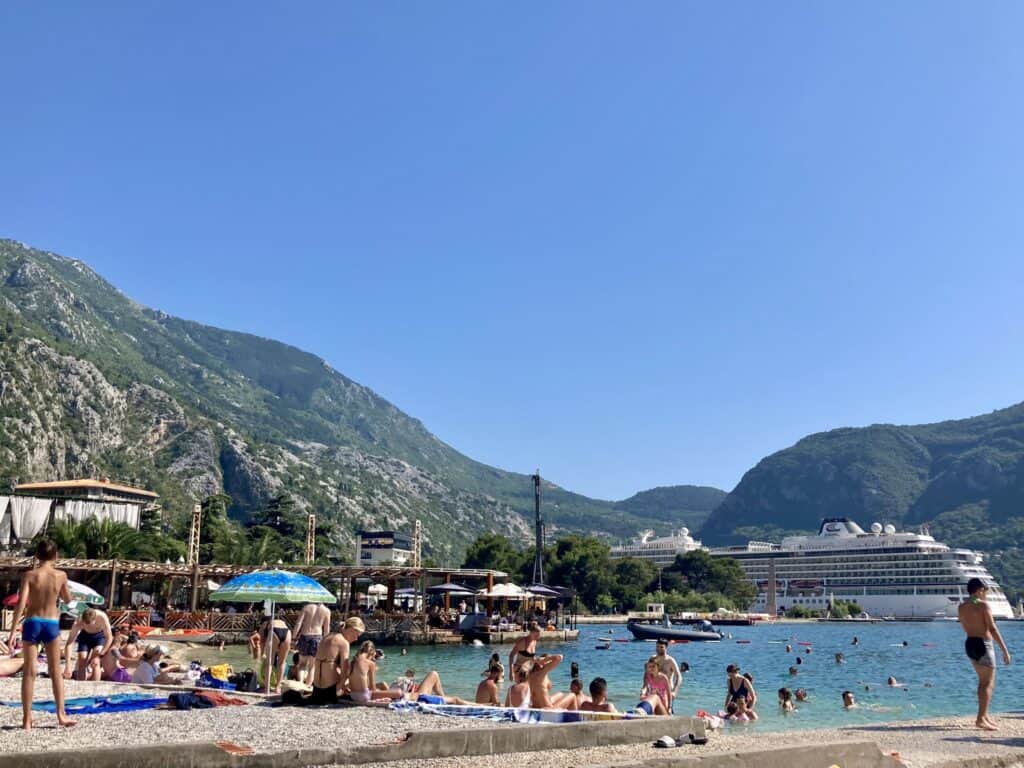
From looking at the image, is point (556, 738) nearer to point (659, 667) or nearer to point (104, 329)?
point (659, 667)

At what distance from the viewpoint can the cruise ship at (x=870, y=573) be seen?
443 ft

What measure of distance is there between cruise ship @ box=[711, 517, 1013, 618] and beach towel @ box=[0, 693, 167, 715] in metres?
137

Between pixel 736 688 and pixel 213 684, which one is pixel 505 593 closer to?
pixel 736 688

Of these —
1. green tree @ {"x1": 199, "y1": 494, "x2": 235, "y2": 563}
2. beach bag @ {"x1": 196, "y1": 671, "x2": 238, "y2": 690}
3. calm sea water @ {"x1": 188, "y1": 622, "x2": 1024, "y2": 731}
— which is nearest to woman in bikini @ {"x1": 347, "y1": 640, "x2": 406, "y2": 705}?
beach bag @ {"x1": 196, "y1": 671, "x2": 238, "y2": 690}

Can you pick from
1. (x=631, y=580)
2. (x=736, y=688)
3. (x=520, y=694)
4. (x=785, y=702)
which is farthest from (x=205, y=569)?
(x=631, y=580)

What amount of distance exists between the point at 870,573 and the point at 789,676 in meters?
118

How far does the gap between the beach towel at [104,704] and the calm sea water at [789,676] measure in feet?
40.4

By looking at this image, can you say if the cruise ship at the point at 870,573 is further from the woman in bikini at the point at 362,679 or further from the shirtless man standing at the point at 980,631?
the woman in bikini at the point at 362,679

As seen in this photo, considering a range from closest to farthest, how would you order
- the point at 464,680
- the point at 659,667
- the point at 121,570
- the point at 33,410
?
the point at 659,667, the point at 464,680, the point at 121,570, the point at 33,410

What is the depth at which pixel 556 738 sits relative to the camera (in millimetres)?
8016

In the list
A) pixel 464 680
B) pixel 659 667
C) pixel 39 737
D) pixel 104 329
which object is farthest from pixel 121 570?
pixel 104 329

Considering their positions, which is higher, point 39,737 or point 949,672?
point 39,737

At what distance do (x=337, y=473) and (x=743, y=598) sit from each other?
88814mm

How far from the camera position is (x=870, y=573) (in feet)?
467
